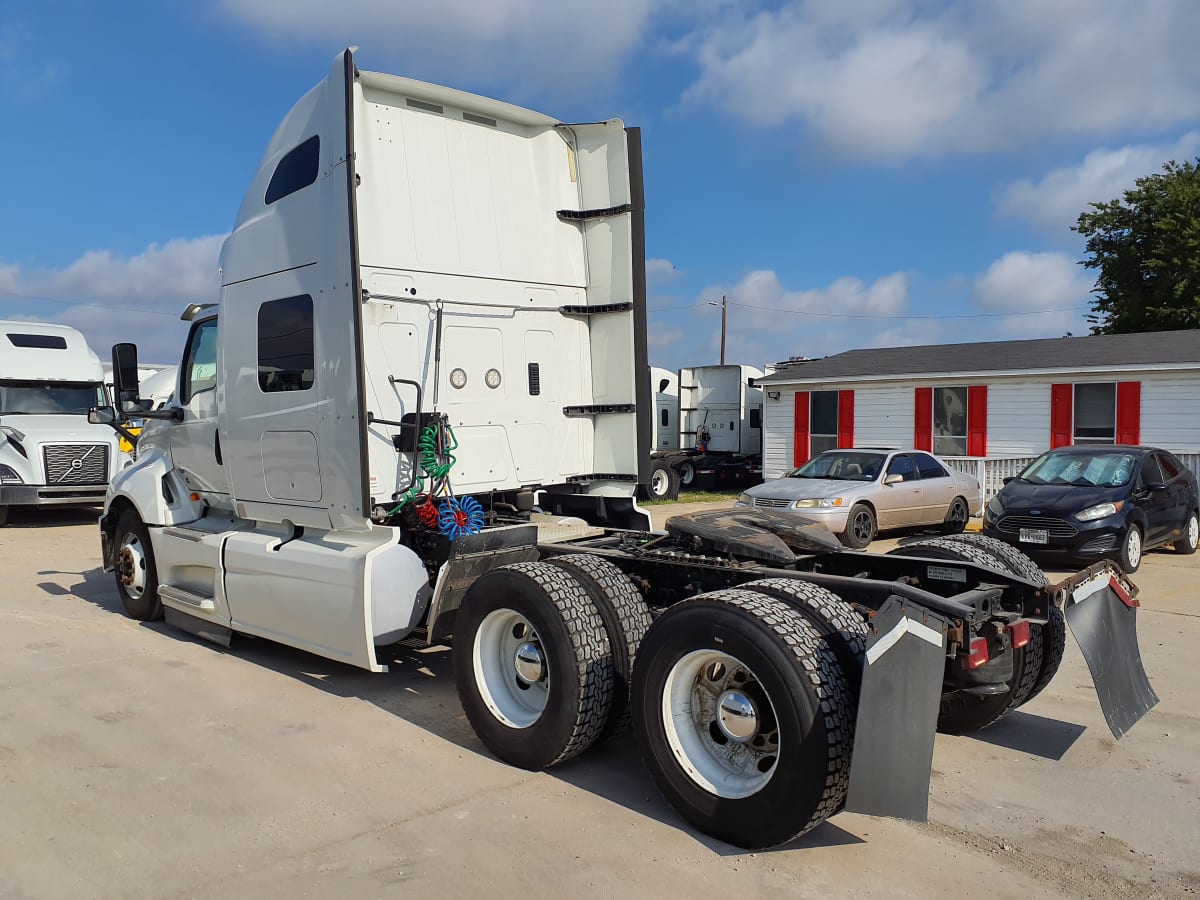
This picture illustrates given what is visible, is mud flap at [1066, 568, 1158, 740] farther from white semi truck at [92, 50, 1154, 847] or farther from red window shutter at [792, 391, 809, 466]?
red window shutter at [792, 391, 809, 466]

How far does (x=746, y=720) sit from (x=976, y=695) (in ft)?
5.05

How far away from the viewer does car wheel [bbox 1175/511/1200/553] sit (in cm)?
1227

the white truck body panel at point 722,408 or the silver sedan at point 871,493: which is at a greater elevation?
the white truck body panel at point 722,408

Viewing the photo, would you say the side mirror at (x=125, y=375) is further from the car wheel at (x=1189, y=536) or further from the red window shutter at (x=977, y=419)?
the red window shutter at (x=977, y=419)

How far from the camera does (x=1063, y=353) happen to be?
64.4 ft

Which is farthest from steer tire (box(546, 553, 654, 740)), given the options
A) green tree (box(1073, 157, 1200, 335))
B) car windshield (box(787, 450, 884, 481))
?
green tree (box(1073, 157, 1200, 335))

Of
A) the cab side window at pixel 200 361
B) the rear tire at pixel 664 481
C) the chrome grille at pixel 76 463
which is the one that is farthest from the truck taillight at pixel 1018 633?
the rear tire at pixel 664 481

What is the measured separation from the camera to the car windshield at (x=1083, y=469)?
11.6 meters

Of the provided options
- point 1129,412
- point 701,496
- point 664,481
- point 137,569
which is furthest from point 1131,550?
point 701,496

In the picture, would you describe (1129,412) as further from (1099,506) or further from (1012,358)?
(1099,506)

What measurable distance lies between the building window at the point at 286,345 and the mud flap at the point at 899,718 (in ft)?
12.7

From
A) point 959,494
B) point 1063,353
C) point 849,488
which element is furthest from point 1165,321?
point 849,488

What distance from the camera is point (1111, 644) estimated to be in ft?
14.4

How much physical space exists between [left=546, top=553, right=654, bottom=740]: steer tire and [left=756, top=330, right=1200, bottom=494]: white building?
14927 mm
